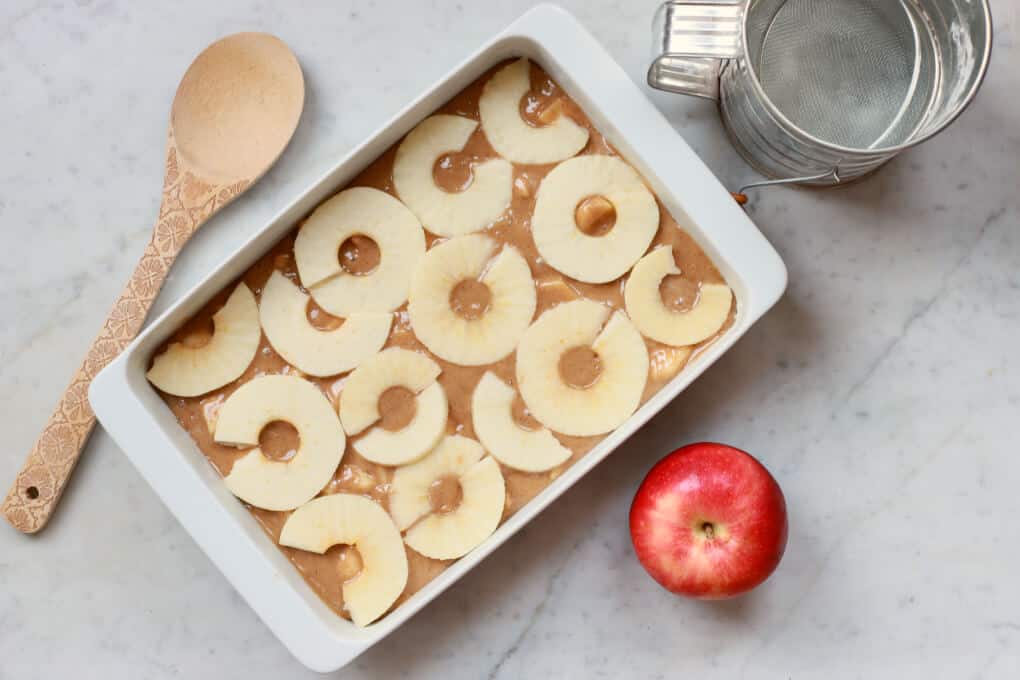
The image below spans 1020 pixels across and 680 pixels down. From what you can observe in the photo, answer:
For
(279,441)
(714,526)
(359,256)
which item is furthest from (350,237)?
(714,526)

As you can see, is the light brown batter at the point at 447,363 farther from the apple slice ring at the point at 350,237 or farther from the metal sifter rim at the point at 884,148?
the metal sifter rim at the point at 884,148

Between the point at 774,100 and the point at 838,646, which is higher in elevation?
the point at 774,100

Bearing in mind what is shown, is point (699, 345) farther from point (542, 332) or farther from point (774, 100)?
point (774, 100)

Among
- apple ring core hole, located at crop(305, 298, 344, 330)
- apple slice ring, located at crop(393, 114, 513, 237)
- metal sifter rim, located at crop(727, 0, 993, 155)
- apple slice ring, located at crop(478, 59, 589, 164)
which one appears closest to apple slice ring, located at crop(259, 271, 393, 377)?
apple ring core hole, located at crop(305, 298, 344, 330)

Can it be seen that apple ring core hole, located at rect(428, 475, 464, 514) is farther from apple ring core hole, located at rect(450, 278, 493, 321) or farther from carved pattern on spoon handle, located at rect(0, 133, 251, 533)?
carved pattern on spoon handle, located at rect(0, 133, 251, 533)

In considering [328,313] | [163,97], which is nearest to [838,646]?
[328,313]

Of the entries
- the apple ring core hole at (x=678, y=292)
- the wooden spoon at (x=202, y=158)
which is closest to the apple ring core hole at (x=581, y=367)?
the apple ring core hole at (x=678, y=292)
